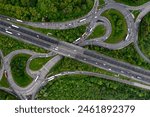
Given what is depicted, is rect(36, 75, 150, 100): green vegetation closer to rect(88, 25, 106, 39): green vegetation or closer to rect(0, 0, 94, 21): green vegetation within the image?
rect(88, 25, 106, 39): green vegetation

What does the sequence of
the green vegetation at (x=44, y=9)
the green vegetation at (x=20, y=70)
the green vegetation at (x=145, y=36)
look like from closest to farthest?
the green vegetation at (x=44, y=9) < the green vegetation at (x=145, y=36) < the green vegetation at (x=20, y=70)

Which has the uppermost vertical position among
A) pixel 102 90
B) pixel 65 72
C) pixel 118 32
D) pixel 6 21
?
pixel 6 21

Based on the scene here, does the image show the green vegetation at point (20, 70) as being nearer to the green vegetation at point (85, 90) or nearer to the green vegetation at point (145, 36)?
the green vegetation at point (85, 90)

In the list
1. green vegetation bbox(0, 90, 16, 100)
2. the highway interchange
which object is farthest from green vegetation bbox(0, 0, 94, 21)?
green vegetation bbox(0, 90, 16, 100)

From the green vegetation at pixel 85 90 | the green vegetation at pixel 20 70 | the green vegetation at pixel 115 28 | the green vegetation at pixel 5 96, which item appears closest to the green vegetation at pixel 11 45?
the green vegetation at pixel 20 70

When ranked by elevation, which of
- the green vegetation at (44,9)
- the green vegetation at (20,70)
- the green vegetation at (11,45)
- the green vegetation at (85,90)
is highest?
the green vegetation at (44,9)

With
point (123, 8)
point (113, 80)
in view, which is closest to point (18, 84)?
point (113, 80)

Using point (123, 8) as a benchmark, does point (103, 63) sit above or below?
below

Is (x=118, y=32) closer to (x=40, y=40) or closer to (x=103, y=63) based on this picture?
(x=103, y=63)
